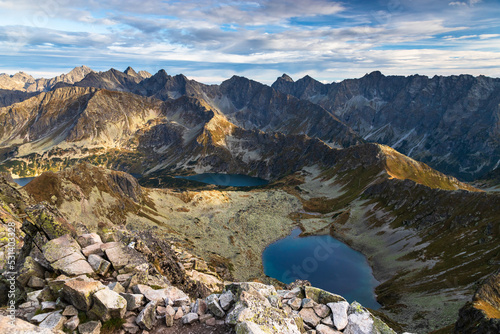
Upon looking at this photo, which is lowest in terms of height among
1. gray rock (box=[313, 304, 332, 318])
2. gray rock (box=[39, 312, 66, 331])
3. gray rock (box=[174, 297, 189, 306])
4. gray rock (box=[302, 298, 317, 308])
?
gray rock (box=[174, 297, 189, 306])

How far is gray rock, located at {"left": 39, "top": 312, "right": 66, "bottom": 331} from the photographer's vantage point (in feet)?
56.7

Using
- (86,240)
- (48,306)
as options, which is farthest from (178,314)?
(86,240)

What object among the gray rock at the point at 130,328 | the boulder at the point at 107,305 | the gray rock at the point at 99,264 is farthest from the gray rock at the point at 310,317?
the gray rock at the point at 99,264

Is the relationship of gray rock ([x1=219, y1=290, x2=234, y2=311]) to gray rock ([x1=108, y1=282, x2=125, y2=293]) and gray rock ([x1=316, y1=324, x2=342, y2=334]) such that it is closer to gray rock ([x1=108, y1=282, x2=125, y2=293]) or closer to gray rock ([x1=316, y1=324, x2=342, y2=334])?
gray rock ([x1=316, y1=324, x2=342, y2=334])

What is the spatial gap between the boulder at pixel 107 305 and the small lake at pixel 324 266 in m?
85.2

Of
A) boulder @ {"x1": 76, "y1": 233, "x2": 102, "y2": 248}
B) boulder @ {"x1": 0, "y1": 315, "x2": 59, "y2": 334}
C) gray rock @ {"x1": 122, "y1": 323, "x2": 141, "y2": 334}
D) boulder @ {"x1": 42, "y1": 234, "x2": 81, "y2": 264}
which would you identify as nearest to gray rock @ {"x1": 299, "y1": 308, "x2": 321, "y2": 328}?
gray rock @ {"x1": 122, "y1": 323, "x2": 141, "y2": 334}

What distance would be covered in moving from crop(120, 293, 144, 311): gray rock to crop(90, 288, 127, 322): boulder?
0.65 m

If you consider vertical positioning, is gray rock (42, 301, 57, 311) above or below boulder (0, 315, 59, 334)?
below

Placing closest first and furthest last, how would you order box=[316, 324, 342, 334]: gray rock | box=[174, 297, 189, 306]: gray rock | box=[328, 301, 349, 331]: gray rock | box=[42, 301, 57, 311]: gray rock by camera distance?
box=[42, 301, 57, 311]: gray rock → box=[316, 324, 342, 334]: gray rock → box=[328, 301, 349, 331]: gray rock → box=[174, 297, 189, 306]: gray rock

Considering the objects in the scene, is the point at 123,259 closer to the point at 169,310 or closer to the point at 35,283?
the point at 35,283

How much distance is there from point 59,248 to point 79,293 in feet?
23.5

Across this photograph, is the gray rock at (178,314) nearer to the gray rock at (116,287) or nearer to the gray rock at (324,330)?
the gray rock at (116,287)

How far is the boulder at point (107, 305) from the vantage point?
60.9 feet

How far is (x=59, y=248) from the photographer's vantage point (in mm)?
23391
